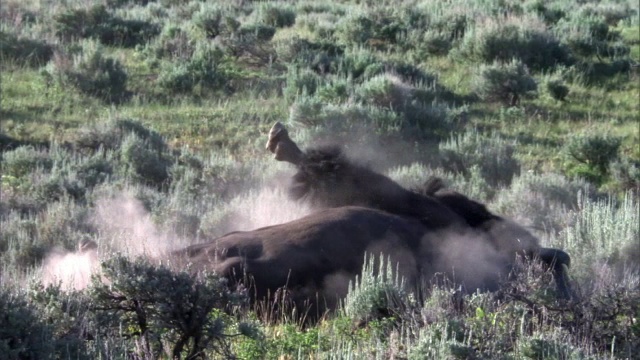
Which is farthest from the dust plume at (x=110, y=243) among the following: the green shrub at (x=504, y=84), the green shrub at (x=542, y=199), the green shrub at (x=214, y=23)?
the green shrub at (x=214, y=23)

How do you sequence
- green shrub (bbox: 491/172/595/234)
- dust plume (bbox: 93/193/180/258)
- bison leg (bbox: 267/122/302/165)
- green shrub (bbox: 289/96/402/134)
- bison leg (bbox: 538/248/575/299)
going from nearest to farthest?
bison leg (bbox: 538/248/575/299), bison leg (bbox: 267/122/302/165), dust plume (bbox: 93/193/180/258), green shrub (bbox: 491/172/595/234), green shrub (bbox: 289/96/402/134)

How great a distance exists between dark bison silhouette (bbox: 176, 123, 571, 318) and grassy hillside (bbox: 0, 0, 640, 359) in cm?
34

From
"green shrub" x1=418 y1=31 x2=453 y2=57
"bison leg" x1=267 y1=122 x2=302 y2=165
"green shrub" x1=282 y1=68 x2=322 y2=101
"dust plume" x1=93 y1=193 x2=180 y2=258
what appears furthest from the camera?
"green shrub" x1=418 y1=31 x2=453 y2=57

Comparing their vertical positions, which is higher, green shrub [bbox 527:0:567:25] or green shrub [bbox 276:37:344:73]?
green shrub [bbox 527:0:567:25]

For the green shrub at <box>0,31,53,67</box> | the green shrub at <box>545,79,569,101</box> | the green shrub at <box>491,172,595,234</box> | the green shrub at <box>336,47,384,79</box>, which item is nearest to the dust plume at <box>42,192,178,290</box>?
the green shrub at <box>491,172,595,234</box>

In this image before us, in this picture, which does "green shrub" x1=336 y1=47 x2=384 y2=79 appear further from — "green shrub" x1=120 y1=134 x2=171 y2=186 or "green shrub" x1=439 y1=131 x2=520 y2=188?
"green shrub" x1=120 y1=134 x2=171 y2=186

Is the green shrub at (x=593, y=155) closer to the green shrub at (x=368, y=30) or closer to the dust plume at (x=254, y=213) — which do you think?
the dust plume at (x=254, y=213)

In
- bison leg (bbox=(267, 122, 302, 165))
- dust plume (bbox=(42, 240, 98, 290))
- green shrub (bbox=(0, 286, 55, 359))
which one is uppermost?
green shrub (bbox=(0, 286, 55, 359))

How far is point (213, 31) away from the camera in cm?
2003

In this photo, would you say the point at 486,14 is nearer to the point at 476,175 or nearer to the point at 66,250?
the point at 476,175

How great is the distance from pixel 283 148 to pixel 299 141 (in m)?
5.35

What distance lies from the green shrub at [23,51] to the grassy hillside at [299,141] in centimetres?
3

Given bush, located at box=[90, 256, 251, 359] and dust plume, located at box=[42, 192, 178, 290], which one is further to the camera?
dust plume, located at box=[42, 192, 178, 290]

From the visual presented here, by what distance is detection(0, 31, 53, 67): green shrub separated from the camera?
17.5 meters
